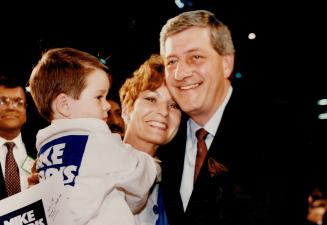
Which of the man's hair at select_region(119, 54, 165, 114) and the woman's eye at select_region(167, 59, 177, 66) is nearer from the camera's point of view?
the woman's eye at select_region(167, 59, 177, 66)

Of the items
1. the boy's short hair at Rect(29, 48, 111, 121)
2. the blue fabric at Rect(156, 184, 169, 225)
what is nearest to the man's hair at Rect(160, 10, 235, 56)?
the boy's short hair at Rect(29, 48, 111, 121)

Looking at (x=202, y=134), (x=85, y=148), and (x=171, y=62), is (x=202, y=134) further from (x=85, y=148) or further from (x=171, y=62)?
(x=85, y=148)

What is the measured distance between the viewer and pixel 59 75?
1977 mm

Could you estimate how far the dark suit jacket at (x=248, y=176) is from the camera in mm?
1798

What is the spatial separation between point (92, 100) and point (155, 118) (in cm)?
68

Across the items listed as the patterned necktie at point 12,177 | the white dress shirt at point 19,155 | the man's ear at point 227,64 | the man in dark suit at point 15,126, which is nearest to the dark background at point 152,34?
the man in dark suit at point 15,126

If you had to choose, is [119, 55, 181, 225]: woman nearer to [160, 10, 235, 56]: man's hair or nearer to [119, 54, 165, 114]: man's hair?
[119, 54, 165, 114]: man's hair

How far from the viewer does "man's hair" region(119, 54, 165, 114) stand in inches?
101

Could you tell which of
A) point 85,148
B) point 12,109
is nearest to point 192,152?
point 85,148

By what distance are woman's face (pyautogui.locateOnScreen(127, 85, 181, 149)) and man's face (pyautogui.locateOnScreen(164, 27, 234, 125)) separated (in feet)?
0.86

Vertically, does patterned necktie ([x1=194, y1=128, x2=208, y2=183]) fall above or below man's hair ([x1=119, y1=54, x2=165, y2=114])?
below

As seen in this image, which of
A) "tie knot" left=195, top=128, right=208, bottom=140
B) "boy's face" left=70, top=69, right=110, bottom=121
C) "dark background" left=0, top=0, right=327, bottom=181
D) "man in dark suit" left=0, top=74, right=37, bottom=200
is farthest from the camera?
"dark background" left=0, top=0, right=327, bottom=181

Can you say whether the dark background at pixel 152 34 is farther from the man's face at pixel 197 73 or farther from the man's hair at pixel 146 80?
the man's face at pixel 197 73

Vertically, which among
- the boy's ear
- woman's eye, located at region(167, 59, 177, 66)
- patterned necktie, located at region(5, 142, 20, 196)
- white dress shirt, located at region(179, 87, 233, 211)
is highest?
woman's eye, located at region(167, 59, 177, 66)
